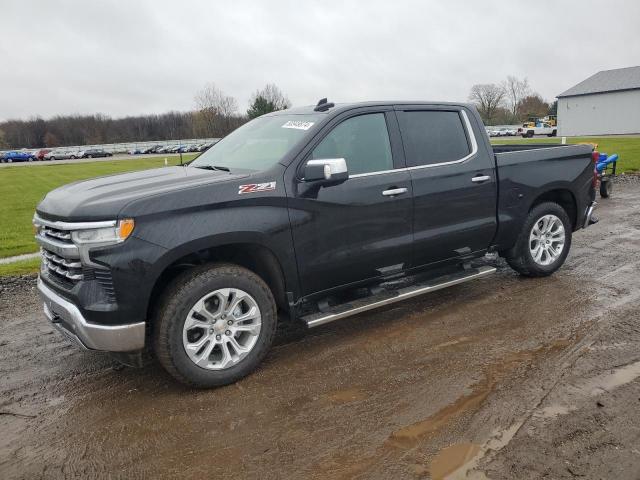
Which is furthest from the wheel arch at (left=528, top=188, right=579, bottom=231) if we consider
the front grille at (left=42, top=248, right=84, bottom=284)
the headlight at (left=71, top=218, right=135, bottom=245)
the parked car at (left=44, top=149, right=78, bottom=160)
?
the parked car at (left=44, top=149, right=78, bottom=160)

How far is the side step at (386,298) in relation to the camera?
4.08 meters

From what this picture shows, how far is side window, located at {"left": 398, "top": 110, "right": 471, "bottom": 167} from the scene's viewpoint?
4.67m

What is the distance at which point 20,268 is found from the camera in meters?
7.44

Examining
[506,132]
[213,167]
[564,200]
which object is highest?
[506,132]

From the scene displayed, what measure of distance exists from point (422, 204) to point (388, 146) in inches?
23.8

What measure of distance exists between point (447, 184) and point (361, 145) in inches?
37.5

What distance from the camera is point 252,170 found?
4.08 metres

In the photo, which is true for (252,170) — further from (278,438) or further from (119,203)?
(278,438)

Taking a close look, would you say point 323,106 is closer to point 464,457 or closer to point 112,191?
point 112,191

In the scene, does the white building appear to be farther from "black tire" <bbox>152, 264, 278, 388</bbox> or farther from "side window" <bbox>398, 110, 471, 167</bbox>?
"black tire" <bbox>152, 264, 278, 388</bbox>

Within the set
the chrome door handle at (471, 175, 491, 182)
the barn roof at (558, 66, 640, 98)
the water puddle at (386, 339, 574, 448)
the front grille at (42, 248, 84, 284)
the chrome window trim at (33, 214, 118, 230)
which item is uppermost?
the barn roof at (558, 66, 640, 98)

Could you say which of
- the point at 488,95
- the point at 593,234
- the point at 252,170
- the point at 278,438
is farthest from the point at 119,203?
the point at 488,95

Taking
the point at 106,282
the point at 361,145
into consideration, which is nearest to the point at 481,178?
the point at 361,145

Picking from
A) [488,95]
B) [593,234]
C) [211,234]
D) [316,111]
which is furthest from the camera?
[488,95]
